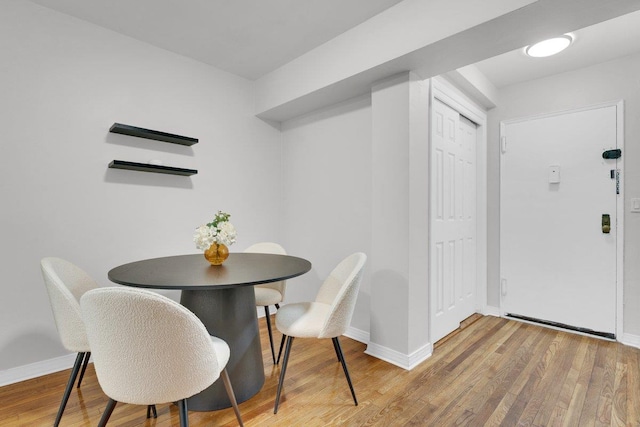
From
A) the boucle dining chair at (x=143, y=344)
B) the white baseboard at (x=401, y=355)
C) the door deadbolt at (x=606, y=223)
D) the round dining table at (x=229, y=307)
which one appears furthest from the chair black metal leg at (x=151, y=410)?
the door deadbolt at (x=606, y=223)

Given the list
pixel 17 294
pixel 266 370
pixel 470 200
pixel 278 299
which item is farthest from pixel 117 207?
pixel 470 200

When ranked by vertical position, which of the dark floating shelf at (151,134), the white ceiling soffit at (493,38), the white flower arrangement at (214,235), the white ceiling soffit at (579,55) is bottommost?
the white flower arrangement at (214,235)

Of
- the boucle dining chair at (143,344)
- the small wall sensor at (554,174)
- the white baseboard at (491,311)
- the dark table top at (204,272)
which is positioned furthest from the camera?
the white baseboard at (491,311)

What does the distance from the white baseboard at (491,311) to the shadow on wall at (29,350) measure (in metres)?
3.70

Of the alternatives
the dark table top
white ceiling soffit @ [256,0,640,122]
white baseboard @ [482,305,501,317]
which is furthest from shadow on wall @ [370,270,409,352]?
white baseboard @ [482,305,501,317]

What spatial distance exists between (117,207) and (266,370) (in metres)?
1.65

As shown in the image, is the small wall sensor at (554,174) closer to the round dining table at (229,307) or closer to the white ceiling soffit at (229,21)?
the white ceiling soffit at (229,21)

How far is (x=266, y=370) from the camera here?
7.13 feet

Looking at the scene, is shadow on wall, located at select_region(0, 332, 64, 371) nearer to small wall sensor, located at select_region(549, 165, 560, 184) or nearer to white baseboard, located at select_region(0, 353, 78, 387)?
white baseboard, located at select_region(0, 353, 78, 387)

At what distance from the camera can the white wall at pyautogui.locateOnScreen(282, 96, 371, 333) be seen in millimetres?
2697

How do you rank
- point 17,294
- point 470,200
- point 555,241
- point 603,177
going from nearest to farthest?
point 17,294, point 603,177, point 555,241, point 470,200

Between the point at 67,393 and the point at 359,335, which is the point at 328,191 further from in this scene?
the point at 67,393

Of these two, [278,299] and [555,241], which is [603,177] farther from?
[278,299]

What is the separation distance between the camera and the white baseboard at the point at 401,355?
7.12 ft
